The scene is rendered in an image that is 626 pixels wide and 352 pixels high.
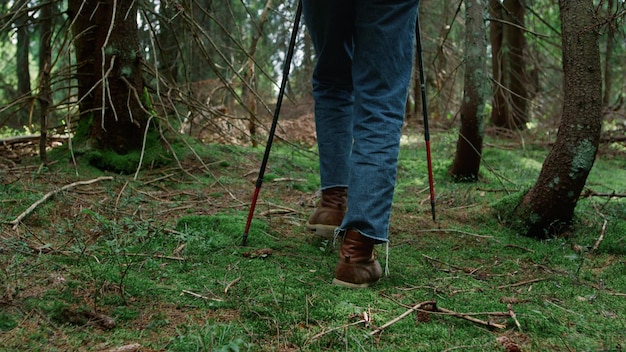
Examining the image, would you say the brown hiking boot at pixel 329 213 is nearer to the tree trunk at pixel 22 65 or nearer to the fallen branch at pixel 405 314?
the fallen branch at pixel 405 314

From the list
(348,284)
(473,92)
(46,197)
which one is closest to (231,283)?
(348,284)

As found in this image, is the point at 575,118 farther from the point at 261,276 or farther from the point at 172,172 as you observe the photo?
the point at 172,172

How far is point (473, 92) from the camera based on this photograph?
13.3 ft

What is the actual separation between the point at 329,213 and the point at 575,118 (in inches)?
52.2

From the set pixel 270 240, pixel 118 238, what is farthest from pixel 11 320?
pixel 270 240

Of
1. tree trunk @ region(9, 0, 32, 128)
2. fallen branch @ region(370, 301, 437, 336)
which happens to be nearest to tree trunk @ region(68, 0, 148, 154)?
fallen branch @ region(370, 301, 437, 336)

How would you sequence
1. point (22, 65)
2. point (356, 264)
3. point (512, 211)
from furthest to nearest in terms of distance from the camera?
point (22, 65) < point (512, 211) < point (356, 264)

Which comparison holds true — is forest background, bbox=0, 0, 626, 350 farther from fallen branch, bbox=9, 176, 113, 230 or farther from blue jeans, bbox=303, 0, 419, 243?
blue jeans, bbox=303, 0, 419, 243

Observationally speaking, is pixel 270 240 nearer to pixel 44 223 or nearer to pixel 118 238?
pixel 118 238

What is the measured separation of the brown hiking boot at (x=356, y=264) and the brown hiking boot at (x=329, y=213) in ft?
1.69

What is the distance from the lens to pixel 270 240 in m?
2.49

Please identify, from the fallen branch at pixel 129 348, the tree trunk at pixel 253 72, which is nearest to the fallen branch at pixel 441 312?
the fallen branch at pixel 129 348

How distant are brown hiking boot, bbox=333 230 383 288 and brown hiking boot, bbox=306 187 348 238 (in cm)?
51

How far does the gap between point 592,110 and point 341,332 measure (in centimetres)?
182
